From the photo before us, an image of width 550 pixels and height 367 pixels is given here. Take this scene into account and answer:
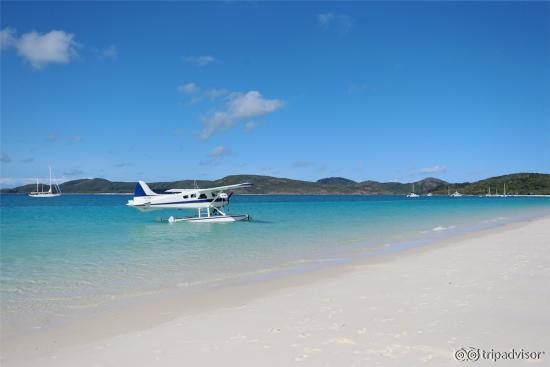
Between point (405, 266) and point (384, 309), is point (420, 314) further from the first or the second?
point (405, 266)

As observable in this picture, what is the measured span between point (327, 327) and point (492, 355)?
188cm

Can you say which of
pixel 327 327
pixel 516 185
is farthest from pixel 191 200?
pixel 516 185

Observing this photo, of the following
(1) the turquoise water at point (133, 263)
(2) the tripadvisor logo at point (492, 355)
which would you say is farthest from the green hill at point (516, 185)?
(2) the tripadvisor logo at point (492, 355)

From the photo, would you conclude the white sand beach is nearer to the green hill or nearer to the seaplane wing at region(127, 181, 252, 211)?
the seaplane wing at region(127, 181, 252, 211)

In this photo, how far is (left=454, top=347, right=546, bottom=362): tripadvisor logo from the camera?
4305mm

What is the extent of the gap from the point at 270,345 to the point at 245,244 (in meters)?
12.4

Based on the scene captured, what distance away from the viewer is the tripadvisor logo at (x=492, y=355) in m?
4.30

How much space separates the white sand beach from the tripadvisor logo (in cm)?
5

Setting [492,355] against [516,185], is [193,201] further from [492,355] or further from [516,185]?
[516,185]

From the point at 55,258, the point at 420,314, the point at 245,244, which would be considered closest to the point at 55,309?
the point at 420,314

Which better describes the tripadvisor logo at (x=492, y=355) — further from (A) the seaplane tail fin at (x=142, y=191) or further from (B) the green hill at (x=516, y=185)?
(B) the green hill at (x=516, y=185)

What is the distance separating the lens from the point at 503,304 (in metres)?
6.34

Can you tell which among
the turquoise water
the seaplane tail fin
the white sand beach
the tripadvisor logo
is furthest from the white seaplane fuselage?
the tripadvisor logo

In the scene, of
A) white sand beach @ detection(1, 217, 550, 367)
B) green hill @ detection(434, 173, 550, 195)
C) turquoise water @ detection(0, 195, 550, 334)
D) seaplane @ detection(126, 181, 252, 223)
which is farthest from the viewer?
green hill @ detection(434, 173, 550, 195)
